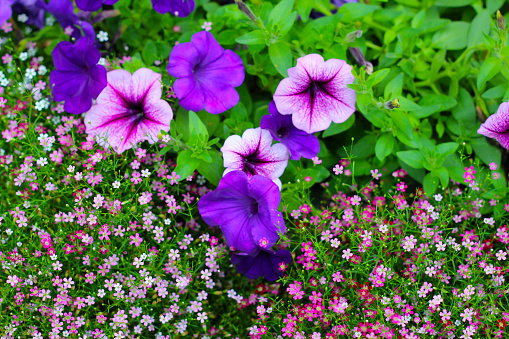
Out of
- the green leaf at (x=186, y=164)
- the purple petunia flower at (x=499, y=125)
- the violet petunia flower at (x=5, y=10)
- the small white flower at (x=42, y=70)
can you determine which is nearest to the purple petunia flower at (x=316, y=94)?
the green leaf at (x=186, y=164)

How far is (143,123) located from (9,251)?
0.62 meters

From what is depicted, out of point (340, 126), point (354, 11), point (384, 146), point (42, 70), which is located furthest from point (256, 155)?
point (42, 70)

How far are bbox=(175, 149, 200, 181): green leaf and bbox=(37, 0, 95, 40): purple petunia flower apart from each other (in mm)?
713

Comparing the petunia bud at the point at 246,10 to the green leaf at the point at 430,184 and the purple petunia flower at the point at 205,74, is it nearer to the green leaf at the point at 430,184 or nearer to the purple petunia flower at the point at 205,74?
the purple petunia flower at the point at 205,74

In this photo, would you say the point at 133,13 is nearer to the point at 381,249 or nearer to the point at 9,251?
the point at 9,251

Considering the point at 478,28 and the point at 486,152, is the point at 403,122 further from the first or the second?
the point at 478,28

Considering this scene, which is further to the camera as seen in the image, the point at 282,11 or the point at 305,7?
the point at 305,7

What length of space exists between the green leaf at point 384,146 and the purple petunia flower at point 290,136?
0.22m

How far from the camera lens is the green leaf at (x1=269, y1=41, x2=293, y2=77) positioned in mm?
1766

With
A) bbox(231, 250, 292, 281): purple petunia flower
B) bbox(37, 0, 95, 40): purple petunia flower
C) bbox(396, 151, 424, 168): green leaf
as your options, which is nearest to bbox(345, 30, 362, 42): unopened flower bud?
bbox(396, 151, 424, 168): green leaf

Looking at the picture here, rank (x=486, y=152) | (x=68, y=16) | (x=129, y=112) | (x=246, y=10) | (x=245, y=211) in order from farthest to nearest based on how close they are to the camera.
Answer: (x=68, y=16) → (x=486, y=152) → (x=129, y=112) → (x=245, y=211) → (x=246, y=10)

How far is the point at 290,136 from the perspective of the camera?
179 cm

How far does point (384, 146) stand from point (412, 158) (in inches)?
4.1

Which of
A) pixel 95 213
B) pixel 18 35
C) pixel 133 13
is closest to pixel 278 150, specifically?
pixel 95 213
